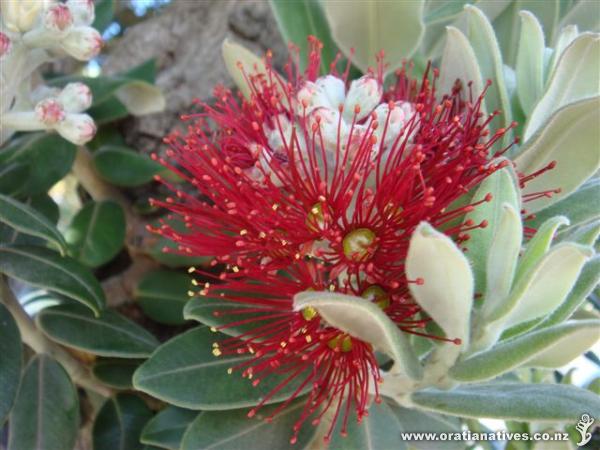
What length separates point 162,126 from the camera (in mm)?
1458

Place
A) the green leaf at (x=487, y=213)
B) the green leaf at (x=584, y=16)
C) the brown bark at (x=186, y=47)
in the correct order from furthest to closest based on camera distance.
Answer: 1. the brown bark at (x=186, y=47)
2. the green leaf at (x=584, y=16)
3. the green leaf at (x=487, y=213)

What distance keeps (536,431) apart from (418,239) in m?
0.58

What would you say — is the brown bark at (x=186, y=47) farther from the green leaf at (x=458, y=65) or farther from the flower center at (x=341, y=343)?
the flower center at (x=341, y=343)

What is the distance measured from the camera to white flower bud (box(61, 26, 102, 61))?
3.52 ft

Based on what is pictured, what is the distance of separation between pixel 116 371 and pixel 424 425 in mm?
516

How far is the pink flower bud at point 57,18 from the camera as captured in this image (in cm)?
104

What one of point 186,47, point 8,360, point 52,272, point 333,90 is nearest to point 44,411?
point 8,360

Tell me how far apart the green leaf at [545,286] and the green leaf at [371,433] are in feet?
0.79

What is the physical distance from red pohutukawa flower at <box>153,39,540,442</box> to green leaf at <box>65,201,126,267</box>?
376 millimetres

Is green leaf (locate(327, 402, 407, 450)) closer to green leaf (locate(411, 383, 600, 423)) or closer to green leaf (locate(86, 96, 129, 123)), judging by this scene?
green leaf (locate(411, 383, 600, 423))

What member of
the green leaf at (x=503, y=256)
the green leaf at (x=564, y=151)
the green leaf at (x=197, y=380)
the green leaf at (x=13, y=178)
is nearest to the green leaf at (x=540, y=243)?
the green leaf at (x=503, y=256)

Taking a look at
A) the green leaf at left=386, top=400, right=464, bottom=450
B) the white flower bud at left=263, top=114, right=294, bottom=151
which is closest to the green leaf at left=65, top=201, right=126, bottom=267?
the white flower bud at left=263, top=114, right=294, bottom=151

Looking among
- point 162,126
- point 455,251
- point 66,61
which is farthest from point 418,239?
point 66,61

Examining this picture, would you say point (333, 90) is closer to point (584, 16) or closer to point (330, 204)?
point (330, 204)
